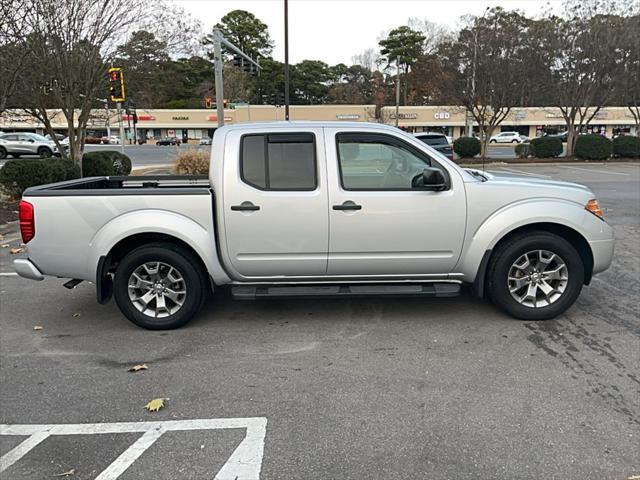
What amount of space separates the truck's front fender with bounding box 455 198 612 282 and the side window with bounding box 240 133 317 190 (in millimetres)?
1580

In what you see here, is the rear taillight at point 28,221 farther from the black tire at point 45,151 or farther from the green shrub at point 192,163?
the black tire at point 45,151

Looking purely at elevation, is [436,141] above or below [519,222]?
above

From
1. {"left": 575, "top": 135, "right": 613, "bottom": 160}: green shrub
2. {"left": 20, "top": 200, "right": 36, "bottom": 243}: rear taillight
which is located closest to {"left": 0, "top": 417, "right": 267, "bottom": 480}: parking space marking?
{"left": 20, "top": 200, "right": 36, "bottom": 243}: rear taillight

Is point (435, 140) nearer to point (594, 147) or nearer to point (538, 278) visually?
point (594, 147)

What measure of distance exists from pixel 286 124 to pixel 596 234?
3.13 meters

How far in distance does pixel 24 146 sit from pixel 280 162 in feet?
109

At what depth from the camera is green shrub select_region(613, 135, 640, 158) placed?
27.9 m

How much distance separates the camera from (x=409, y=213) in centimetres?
459

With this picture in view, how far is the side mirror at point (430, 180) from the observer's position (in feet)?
14.5

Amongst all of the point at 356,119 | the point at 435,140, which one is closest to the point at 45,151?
the point at 435,140

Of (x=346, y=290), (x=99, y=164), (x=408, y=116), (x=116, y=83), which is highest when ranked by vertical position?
(x=408, y=116)

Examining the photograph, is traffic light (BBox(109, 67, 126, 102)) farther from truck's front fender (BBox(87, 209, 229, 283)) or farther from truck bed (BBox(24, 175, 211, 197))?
truck's front fender (BBox(87, 209, 229, 283))

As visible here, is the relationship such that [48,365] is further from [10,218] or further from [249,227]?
[10,218]

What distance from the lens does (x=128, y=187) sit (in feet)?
18.1
